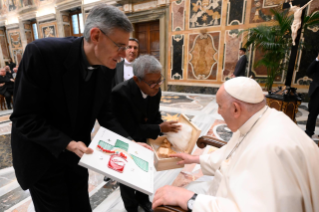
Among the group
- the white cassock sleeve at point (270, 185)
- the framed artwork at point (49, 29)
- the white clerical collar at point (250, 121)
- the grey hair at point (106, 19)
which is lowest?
the white cassock sleeve at point (270, 185)

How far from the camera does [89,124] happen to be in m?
1.35

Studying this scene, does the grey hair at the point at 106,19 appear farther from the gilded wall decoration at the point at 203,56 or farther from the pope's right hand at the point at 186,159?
the gilded wall decoration at the point at 203,56

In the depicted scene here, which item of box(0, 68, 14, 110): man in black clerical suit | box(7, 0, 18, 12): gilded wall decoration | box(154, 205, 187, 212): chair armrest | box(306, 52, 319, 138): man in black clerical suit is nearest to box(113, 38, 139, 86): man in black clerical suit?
box(154, 205, 187, 212): chair armrest

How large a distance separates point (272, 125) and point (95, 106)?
1154 mm

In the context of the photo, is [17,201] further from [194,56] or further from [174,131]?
[194,56]

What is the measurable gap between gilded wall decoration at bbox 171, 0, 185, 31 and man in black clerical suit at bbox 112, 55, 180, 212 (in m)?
7.50

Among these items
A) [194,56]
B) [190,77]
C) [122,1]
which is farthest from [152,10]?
[190,77]

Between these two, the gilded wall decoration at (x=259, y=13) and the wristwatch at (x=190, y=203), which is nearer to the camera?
the wristwatch at (x=190, y=203)

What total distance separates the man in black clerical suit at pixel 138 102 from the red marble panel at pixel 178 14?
7512mm

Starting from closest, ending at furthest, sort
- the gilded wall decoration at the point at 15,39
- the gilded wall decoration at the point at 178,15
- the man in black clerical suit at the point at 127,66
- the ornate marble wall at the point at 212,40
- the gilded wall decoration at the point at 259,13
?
the man in black clerical suit at the point at 127,66
the gilded wall decoration at the point at 259,13
the ornate marble wall at the point at 212,40
the gilded wall decoration at the point at 178,15
the gilded wall decoration at the point at 15,39

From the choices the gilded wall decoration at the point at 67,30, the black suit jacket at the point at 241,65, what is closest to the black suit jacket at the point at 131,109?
the black suit jacket at the point at 241,65

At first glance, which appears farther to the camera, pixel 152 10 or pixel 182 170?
pixel 152 10

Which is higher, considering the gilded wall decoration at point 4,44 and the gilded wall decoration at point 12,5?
the gilded wall decoration at point 12,5

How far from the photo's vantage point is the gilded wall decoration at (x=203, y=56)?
7.88 metres
